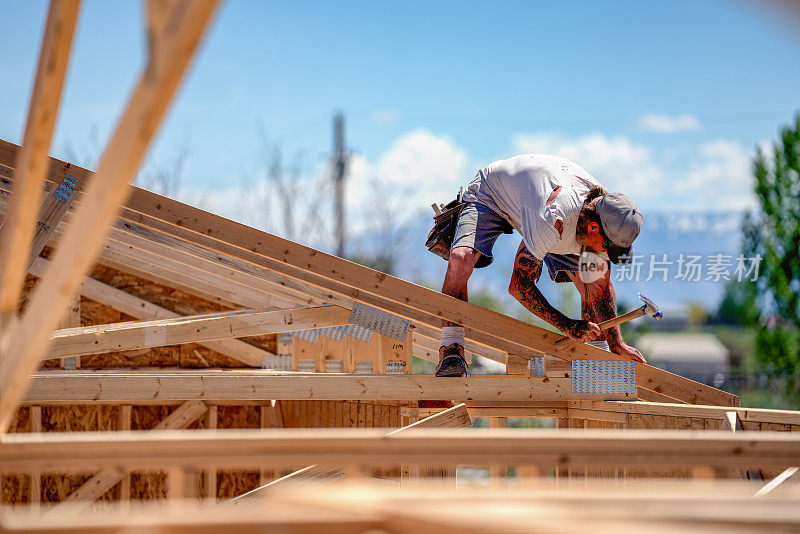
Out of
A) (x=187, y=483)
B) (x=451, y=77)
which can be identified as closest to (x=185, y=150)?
(x=187, y=483)

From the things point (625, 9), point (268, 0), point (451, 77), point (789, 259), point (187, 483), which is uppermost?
point (625, 9)

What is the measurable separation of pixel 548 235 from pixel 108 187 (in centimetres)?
258

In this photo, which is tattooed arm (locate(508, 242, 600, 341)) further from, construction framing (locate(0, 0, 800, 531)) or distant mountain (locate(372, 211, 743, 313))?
distant mountain (locate(372, 211, 743, 313))

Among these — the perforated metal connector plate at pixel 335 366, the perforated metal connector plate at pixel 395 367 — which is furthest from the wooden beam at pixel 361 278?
the perforated metal connector plate at pixel 335 366

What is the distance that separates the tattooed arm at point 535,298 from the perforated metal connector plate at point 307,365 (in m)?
2.29

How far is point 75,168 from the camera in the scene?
4.33m

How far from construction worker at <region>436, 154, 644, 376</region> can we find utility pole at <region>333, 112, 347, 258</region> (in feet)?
46.0

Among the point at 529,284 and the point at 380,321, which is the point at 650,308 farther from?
the point at 380,321

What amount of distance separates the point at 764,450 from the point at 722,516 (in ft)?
2.12

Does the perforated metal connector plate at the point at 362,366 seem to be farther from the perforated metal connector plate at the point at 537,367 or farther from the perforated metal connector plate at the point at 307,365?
the perforated metal connector plate at the point at 537,367

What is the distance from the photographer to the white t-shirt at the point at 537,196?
3850 millimetres

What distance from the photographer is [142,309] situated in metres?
7.33

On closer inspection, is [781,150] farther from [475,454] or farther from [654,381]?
[475,454]

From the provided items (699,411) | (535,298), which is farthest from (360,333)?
(699,411)
